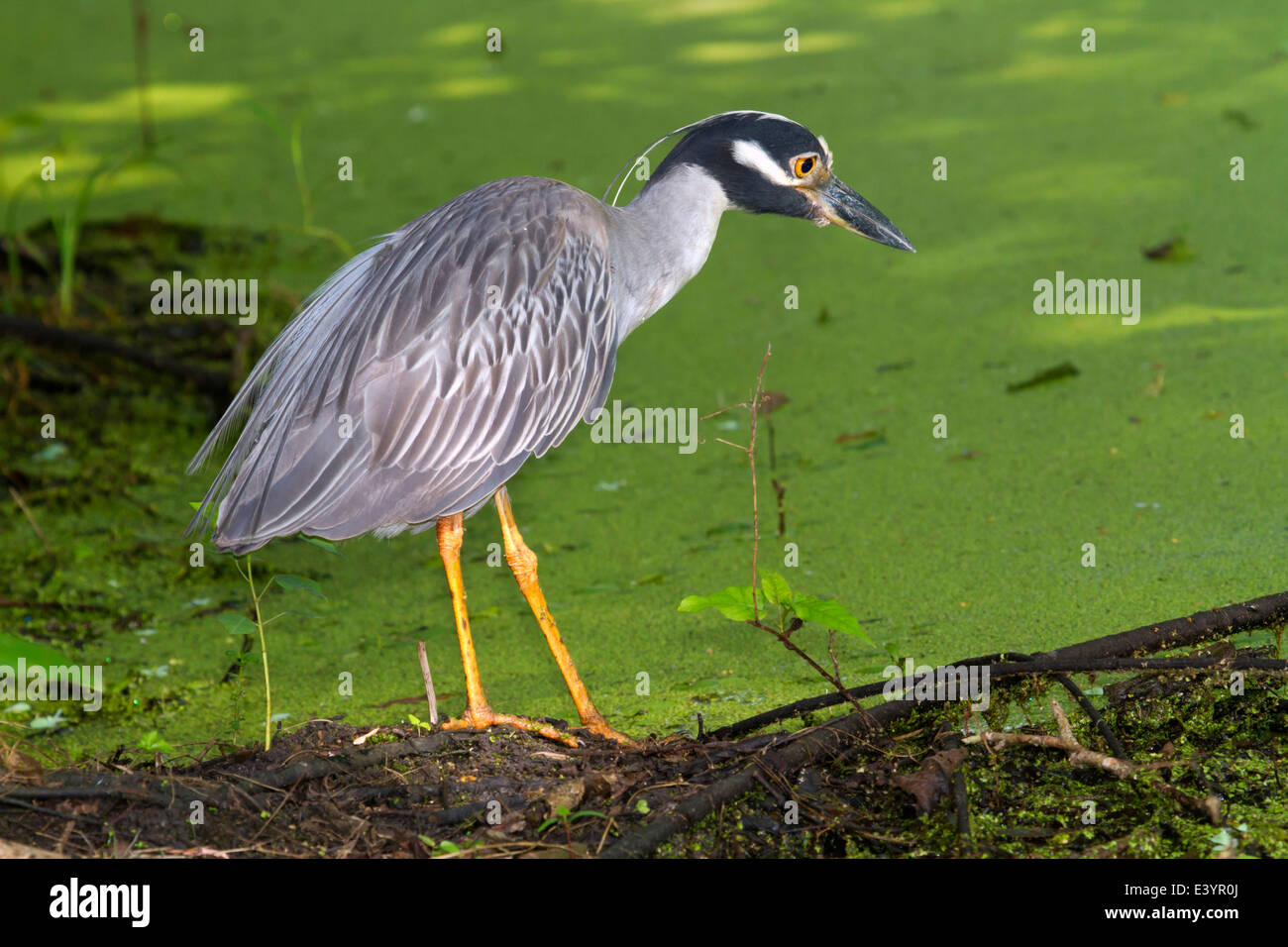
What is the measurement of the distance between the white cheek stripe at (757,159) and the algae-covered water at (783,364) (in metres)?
1.05

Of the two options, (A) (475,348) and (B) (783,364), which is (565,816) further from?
(B) (783,364)

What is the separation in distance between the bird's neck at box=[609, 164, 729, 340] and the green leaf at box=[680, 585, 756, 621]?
92 cm

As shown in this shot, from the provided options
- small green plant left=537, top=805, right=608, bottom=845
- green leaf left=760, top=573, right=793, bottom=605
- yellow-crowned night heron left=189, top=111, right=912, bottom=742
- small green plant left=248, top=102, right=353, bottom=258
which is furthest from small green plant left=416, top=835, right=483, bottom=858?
small green plant left=248, top=102, right=353, bottom=258

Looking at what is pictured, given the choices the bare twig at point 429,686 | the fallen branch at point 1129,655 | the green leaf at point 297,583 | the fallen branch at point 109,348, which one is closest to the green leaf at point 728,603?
the fallen branch at point 1129,655

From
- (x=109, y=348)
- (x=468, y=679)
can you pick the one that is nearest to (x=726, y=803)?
(x=468, y=679)

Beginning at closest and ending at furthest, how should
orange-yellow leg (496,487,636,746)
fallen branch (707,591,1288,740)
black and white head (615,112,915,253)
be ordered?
1. fallen branch (707,591,1288,740)
2. orange-yellow leg (496,487,636,746)
3. black and white head (615,112,915,253)

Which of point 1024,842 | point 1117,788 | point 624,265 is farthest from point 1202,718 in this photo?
point 624,265

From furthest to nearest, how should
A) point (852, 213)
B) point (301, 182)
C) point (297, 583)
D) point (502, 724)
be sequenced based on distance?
point (301, 182), point (852, 213), point (502, 724), point (297, 583)

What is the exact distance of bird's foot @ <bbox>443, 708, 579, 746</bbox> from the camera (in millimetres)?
2754

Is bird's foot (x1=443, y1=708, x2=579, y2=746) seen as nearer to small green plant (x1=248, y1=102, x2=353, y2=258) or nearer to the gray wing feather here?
the gray wing feather

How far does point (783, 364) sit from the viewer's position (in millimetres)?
4695

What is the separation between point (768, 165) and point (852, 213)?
26cm

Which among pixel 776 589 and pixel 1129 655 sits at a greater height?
pixel 776 589

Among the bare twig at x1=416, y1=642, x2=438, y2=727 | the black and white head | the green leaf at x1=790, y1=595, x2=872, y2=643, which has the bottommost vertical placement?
the bare twig at x1=416, y1=642, x2=438, y2=727
